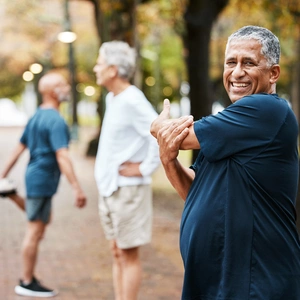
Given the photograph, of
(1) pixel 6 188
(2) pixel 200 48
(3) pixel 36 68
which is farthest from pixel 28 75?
(1) pixel 6 188

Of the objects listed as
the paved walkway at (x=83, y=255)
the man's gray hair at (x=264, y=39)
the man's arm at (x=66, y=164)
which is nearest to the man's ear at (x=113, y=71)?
the man's arm at (x=66, y=164)

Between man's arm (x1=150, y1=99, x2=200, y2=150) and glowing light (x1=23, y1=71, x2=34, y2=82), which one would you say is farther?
glowing light (x1=23, y1=71, x2=34, y2=82)

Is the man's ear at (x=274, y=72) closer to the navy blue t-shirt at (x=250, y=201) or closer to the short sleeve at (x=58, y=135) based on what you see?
the navy blue t-shirt at (x=250, y=201)

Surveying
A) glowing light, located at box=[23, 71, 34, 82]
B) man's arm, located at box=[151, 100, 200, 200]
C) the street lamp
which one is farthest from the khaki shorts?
glowing light, located at box=[23, 71, 34, 82]

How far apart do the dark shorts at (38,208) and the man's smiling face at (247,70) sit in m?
3.51

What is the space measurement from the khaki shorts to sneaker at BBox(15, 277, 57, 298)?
1.39m

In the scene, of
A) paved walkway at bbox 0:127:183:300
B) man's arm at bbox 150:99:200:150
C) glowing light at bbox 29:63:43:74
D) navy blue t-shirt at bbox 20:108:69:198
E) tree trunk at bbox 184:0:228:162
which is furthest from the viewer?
glowing light at bbox 29:63:43:74

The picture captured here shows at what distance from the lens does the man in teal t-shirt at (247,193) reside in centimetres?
285

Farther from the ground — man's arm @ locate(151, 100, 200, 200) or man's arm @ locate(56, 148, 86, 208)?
man's arm @ locate(151, 100, 200, 200)

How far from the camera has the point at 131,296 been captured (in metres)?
5.27

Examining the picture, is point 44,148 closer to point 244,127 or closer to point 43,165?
point 43,165

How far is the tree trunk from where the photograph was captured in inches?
569

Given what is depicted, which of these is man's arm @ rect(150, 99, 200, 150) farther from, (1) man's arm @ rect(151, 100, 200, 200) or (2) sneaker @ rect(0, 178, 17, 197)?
(2) sneaker @ rect(0, 178, 17, 197)

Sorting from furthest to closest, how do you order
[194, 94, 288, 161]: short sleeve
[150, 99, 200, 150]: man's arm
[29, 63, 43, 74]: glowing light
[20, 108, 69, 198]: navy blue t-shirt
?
[29, 63, 43, 74]: glowing light < [20, 108, 69, 198]: navy blue t-shirt < [150, 99, 200, 150]: man's arm < [194, 94, 288, 161]: short sleeve
